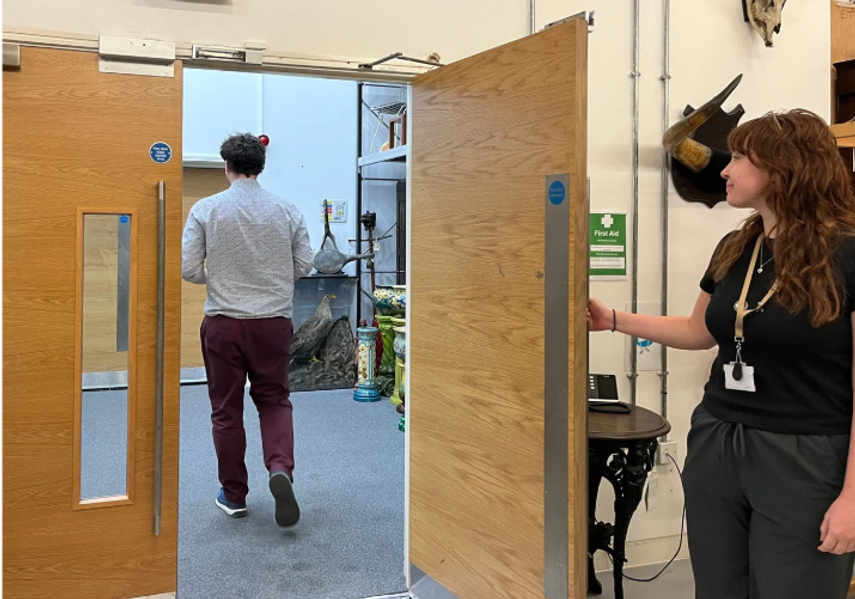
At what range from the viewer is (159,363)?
7.95 feet

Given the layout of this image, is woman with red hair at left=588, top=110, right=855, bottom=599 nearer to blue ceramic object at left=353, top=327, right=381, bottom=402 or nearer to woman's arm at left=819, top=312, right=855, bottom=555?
woman's arm at left=819, top=312, right=855, bottom=555

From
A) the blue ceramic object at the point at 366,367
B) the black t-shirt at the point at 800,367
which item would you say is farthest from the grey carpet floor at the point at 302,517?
the black t-shirt at the point at 800,367

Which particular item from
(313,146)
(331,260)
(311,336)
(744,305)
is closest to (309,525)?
(744,305)

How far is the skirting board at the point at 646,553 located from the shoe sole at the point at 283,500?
4.15 feet

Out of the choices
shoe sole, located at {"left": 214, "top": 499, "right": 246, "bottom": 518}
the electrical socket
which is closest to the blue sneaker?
shoe sole, located at {"left": 214, "top": 499, "right": 246, "bottom": 518}

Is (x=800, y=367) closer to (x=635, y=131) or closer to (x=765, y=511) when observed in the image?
(x=765, y=511)

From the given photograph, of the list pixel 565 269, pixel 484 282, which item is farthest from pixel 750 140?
pixel 484 282

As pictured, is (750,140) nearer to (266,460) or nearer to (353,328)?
(266,460)

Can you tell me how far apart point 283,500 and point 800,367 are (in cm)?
228

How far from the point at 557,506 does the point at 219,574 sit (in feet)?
5.05

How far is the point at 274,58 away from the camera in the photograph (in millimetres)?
2506

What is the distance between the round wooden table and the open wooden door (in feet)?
1.05

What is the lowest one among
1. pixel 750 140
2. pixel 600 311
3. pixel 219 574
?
pixel 219 574

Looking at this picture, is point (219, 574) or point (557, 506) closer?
point (557, 506)
